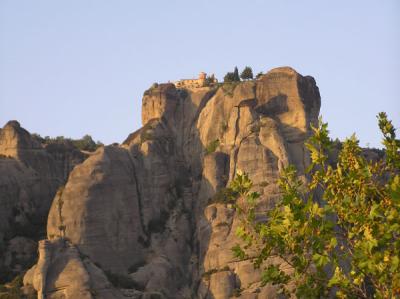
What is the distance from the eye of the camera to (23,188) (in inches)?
4742

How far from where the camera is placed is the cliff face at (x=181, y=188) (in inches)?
4218

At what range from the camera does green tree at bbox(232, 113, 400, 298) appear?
91.2 ft

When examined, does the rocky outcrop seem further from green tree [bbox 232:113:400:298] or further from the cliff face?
green tree [bbox 232:113:400:298]

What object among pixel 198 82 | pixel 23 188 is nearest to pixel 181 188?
pixel 23 188

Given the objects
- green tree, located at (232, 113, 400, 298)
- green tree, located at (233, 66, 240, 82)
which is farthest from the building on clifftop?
green tree, located at (232, 113, 400, 298)

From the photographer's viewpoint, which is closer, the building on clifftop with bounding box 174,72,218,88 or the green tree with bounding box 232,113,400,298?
the green tree with bounding box 232,113,400,298

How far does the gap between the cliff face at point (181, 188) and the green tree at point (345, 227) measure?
70171 mm

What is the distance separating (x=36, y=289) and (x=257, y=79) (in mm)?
39417

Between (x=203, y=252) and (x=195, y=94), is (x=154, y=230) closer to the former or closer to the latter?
(x=203, y=252)

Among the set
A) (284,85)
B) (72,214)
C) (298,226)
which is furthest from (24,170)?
(298,226)

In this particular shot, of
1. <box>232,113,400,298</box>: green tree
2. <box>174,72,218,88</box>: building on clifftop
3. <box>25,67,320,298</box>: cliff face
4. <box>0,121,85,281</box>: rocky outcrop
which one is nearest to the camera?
<box>232,113,400,298</box>: green tree

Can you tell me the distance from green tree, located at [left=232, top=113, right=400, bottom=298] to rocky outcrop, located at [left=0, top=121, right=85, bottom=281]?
82804 mm

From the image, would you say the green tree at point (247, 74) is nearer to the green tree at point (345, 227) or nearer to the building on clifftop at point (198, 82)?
the building on clifftop at point (198, 82)

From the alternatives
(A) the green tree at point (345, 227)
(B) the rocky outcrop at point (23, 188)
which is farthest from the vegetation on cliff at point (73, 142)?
(A) the green tree at point (345, 227)
